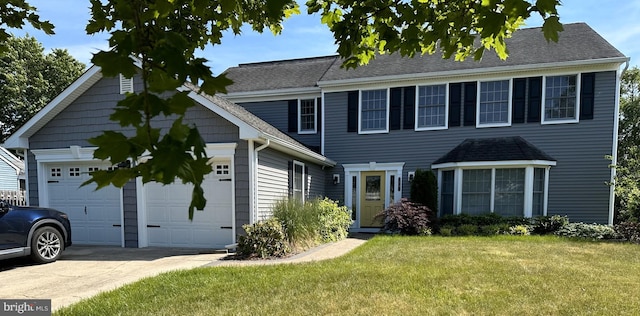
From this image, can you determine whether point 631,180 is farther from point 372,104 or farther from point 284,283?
point 284,283

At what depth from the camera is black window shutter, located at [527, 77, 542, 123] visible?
39.1ft

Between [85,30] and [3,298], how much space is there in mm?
4610

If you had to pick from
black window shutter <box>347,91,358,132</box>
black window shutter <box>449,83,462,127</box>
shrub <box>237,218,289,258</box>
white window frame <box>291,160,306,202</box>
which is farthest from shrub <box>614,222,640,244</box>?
shrub <box>237,218,289,258</box>

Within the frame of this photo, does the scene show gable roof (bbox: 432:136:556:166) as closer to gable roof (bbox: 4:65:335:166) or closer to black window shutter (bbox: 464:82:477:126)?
black window shutter (bbox: 464:82:477:126)

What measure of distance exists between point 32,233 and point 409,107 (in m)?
11.3

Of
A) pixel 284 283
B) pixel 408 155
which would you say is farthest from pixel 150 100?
pixel 408 155

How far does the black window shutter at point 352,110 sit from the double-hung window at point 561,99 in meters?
6.41

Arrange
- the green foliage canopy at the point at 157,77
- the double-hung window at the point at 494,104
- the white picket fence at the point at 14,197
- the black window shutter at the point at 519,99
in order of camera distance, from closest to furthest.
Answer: the green foliage canopy at the point at 157,77, the black window shutter at the point at 519,99, the double-hung window at the point at 494,104, the white picket fence at the point at 14,197

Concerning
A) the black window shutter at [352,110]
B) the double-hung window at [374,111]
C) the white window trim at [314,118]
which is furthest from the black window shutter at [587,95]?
the white window trim at [314,118]

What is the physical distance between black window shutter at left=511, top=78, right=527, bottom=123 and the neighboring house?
1149 inches

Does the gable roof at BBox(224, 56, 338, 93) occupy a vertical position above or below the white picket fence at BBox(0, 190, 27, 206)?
above

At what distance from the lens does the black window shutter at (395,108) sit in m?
13.1

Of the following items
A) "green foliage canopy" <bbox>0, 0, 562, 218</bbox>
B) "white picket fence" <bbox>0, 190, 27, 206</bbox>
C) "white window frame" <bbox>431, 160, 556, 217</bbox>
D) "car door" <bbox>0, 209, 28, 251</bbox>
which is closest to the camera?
"green foliage canopy" <bbox>0, 0, 562, 218</bbox>

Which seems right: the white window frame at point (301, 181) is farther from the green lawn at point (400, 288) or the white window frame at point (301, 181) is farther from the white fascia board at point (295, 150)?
the green lawn at point (400, 288)
